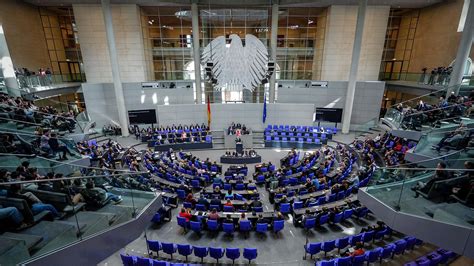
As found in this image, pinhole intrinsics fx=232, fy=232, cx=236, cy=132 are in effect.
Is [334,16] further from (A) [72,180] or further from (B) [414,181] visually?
(A) [72,180]

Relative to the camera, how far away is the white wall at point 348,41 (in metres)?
23.7

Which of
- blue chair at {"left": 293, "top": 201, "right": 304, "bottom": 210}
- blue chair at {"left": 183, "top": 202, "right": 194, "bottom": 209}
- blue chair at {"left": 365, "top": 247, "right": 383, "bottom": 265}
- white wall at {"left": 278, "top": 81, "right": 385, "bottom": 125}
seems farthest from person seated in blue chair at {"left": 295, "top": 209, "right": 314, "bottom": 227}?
white wall at {"left": 278, "top": 81, "right": 385, "bottom": 125}

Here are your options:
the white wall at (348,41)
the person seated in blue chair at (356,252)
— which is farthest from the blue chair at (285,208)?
the white wall at (348,41)

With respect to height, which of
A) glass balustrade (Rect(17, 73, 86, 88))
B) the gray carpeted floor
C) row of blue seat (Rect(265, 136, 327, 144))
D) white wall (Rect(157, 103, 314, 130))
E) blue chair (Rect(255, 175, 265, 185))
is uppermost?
glass balustrade (Rect(17, 73, 86, 88))

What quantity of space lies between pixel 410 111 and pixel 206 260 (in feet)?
45.6

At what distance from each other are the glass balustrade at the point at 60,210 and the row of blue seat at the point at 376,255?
6.44 m

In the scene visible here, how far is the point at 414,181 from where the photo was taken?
6289mm

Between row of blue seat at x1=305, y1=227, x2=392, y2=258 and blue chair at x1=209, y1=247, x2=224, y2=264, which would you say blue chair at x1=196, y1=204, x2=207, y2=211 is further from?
row of blue seat at x1=305, y1=227, x2=392, y2=258

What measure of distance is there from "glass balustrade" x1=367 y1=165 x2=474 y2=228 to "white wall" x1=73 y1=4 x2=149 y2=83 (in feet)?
→ 80.1

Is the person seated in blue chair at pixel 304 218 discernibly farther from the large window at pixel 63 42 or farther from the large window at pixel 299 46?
the large window at pixel 63 42

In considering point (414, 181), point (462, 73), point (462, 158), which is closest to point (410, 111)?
point (462, 73)

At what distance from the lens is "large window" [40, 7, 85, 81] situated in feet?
81.4

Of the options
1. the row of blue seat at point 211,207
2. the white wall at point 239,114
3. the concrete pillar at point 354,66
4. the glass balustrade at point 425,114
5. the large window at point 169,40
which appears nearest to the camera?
the row of blue seat at point 211,207

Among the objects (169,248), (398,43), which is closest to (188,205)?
(169,248)
